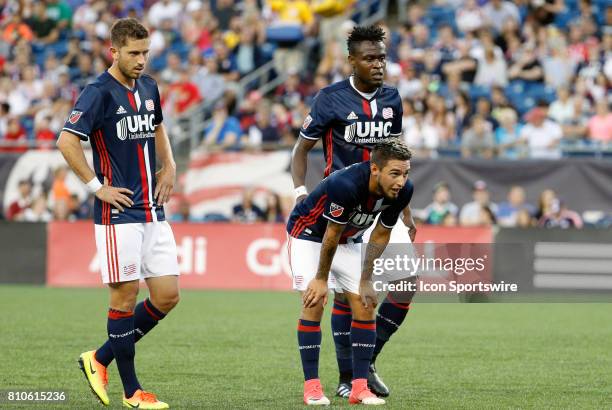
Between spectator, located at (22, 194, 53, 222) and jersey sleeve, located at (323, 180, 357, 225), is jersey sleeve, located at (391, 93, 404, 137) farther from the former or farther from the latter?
spectator, located at (22, 194, 53, 222)

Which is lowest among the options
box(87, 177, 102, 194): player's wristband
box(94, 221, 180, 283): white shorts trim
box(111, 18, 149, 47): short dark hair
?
box(94, 221, 180, 283): white shorts trim

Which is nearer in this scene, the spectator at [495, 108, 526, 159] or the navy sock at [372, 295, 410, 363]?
the navy sock at [372, 295, 410, 363]

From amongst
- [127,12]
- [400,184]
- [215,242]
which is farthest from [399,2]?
[400,184]

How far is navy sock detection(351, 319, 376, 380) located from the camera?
27.4 feet

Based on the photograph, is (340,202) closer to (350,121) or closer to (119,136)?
(350,121)

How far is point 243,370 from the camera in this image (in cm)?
999

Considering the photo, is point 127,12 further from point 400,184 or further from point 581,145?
point 400,184

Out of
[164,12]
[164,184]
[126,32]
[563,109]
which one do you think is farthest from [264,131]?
[126,32]

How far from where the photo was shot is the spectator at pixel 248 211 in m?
18.9

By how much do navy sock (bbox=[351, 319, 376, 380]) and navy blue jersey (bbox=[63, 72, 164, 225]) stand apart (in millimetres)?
1549

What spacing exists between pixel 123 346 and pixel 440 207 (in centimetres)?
1077

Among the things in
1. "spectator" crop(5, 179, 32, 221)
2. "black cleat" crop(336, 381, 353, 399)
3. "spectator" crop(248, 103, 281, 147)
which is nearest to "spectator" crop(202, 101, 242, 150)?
"spectator" crop(248, 103, 281, 147)

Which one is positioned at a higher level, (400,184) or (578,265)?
→ (400,184)

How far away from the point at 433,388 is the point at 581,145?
1032 cm
